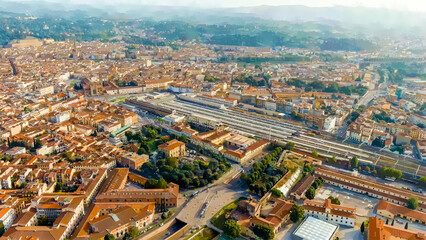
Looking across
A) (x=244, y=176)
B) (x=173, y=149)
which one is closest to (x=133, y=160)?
(x=173, y=149)

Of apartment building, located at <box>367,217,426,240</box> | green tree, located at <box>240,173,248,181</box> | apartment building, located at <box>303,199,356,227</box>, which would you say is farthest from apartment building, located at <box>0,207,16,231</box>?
apartment building, located at <box>367,217,426,240</box>

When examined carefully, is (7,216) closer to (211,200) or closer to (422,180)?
(211,200)

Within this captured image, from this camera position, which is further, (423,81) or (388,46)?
(388,46)

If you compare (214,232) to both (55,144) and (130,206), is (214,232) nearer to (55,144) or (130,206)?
(130,206)

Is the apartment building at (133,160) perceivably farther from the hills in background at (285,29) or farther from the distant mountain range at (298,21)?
the distant mountain range at (298,21)

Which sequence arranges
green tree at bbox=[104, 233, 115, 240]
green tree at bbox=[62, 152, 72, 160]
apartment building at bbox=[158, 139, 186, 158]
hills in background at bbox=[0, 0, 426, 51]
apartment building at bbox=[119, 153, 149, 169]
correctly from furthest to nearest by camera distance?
1. hills in background at bbox=[0, 0, 426, 51]
2. apartment building at bbox=[158, 139, 186, 158]
3. green tree at bbox=[62, 152, 72, 160]
4. apartment building at bbox=[119, 153, 149, 169]
5. green tree at bbox=[104, 233, 115, 240]

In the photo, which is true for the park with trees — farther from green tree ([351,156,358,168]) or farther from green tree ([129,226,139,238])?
green tree ([129,226,139,238])

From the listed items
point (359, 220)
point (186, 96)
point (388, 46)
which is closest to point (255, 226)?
point (359, 220)
